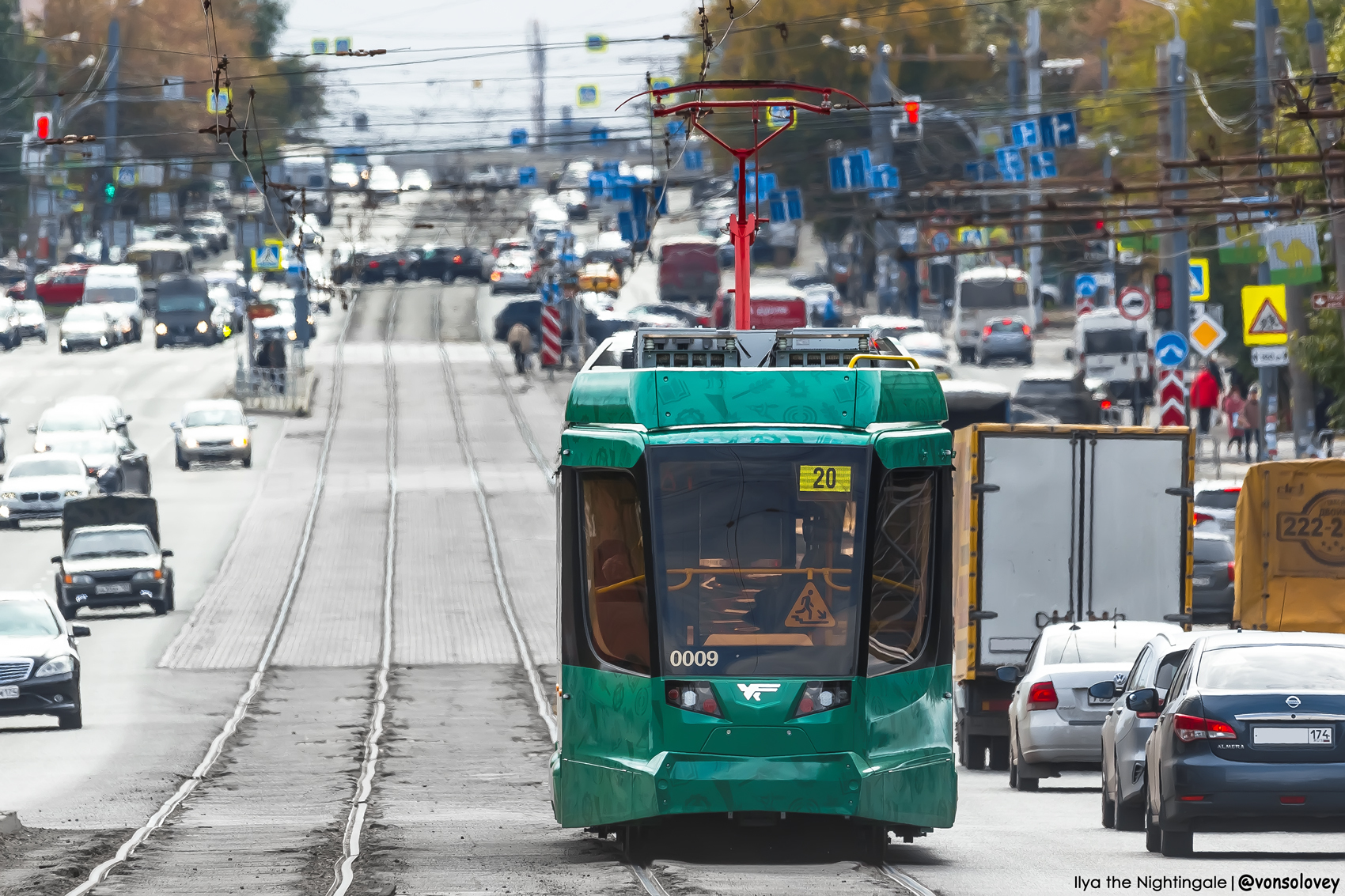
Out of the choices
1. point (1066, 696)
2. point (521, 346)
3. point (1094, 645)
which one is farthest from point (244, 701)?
point (521, 346)

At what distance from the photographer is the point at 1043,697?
19.8m

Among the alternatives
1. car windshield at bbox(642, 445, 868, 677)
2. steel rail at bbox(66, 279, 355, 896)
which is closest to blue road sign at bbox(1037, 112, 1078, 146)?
steel rail at bbox(66, 279, 355, 896)

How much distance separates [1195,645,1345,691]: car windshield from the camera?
1362cm

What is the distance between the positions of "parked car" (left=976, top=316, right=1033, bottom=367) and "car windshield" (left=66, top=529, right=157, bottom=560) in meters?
41.0

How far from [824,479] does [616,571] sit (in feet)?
4.07

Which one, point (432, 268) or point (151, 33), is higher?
point (151, 33)

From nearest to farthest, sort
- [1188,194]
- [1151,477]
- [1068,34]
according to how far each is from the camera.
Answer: [1151,477], [1188,194], [1068,34]

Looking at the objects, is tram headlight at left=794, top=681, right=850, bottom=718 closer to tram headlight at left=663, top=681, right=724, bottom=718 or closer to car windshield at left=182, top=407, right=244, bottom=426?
tram headlight at left=663, top=681, right=724, bottom=718

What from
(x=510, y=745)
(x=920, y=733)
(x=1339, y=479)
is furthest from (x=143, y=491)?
(x=920, y=733)

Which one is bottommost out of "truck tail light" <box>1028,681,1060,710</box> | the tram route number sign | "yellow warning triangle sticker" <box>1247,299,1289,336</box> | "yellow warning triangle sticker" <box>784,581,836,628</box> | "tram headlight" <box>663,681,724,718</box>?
"truck tail light" <box>1028,681,1060,710</box>

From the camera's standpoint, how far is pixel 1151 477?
22938 millimetres

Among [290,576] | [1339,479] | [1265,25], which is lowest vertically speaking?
[290,576]

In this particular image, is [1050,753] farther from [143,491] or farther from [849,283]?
[849,283]

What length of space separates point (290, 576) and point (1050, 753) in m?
26.8
